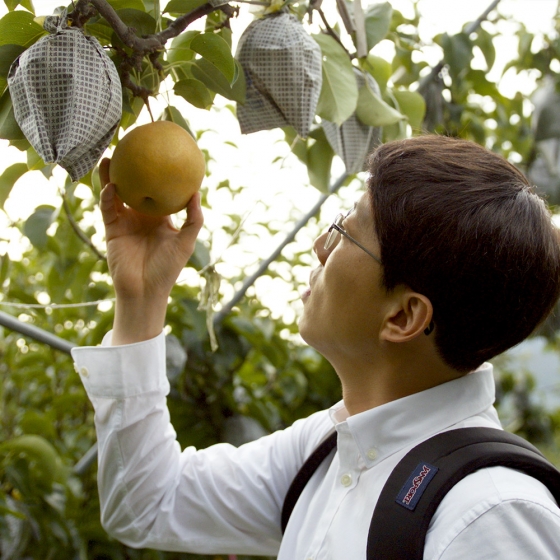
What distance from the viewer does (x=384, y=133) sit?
35.9 inches

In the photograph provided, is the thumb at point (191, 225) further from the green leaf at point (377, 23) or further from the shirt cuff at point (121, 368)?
the green leaf at point (377, 23)

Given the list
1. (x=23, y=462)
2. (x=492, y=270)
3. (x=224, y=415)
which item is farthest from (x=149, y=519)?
(x=492, y=270)

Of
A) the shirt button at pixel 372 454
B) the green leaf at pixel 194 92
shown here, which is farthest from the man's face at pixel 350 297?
the green leaf at pixel 194 92

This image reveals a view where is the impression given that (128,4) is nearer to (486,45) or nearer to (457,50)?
(457,50)

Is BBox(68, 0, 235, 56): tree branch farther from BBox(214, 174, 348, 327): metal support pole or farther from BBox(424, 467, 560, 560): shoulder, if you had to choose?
BBox(214, 174, 348, 327): metal support pole

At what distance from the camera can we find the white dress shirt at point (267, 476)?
0.59 meters

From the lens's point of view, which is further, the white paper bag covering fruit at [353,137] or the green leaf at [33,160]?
the white paper bag covering fruit at [353,137]

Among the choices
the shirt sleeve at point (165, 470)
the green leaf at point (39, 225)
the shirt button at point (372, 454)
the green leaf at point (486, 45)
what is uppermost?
the green leaf at point (486, 45)

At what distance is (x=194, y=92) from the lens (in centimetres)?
65

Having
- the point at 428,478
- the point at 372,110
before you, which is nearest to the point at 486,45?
the point at 372,110

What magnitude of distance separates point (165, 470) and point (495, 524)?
0.48 metres

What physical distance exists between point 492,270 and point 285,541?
1.34 feet

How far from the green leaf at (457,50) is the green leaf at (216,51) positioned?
91cm

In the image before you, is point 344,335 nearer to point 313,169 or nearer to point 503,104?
point 313,169
